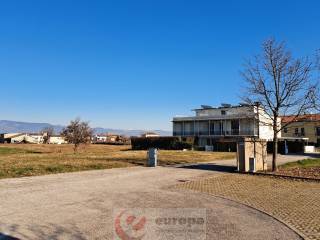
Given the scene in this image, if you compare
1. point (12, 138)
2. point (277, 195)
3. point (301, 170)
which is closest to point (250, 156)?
point (301, 170)

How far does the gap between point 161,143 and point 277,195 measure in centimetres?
4358

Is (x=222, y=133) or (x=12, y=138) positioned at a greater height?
(x=12, y=138)

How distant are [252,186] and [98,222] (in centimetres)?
807

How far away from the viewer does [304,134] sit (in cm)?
8075

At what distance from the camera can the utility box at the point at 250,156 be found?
19.3 m

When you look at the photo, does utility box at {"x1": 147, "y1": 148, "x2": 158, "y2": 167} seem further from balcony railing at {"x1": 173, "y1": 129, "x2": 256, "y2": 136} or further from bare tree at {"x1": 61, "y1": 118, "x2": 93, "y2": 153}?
balcony railing at {"x1": 173, "y1": 129, "x2": 256, "y2": 136}

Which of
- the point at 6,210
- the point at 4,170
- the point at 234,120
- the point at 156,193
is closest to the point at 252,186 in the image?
the point at 156,193

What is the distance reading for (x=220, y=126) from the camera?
62.3 metres

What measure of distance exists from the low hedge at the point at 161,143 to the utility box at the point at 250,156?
3195 cm

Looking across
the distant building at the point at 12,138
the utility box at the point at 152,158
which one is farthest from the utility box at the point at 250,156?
the distant building at the point at 12,138

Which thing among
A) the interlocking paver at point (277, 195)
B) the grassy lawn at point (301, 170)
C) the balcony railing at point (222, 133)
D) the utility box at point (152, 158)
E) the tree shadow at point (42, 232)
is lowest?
the tree shadow at point (42, 232)

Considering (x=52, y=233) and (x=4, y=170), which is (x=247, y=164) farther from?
(x=52, y=233)

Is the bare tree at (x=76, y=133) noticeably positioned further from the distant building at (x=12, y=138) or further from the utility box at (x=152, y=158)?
the distant building at (x=12, y=138)

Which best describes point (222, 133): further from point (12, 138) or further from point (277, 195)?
point (12, 138)
